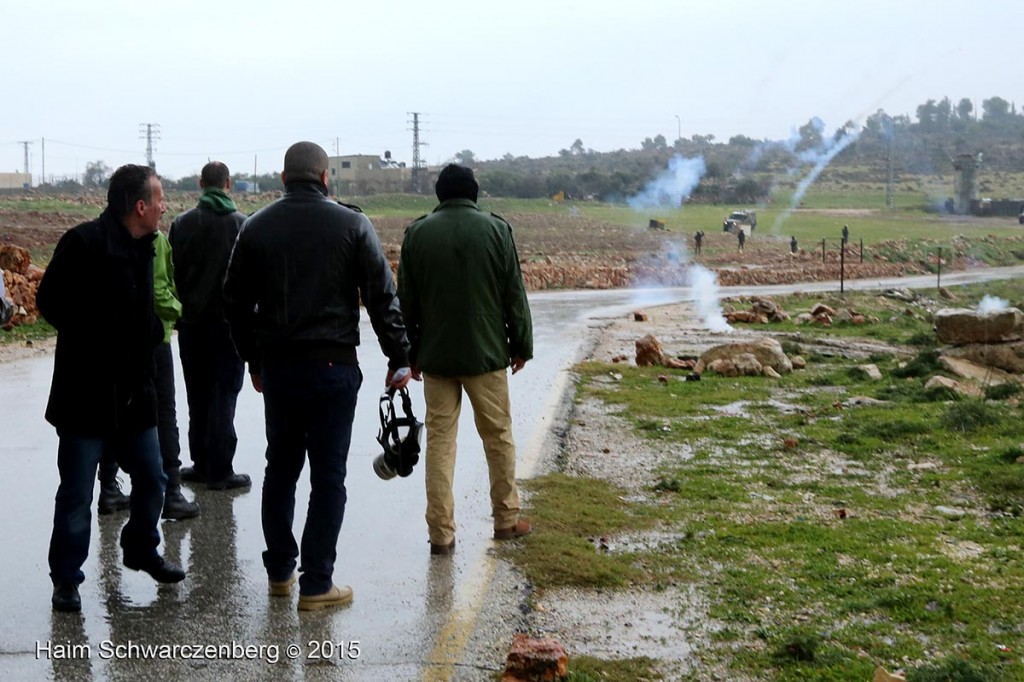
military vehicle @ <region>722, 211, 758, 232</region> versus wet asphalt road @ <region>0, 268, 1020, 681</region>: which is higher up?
military vehicle @ <region>722, 211, 758, 232</region>

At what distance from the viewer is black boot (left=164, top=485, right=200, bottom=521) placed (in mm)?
7566

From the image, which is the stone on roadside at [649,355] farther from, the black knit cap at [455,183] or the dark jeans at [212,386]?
the black knit cap at [455,183]

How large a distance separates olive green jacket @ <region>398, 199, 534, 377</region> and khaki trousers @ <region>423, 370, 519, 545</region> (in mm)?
112

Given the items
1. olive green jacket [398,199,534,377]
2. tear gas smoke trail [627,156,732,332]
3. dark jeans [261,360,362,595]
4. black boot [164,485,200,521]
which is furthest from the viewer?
tear gas smoke trail [627,156,732,332]

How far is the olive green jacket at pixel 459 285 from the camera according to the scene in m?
6.90

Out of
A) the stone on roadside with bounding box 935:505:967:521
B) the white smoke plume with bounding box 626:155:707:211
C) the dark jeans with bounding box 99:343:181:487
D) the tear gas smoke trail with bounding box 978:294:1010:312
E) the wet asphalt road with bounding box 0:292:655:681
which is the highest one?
the white smoke plume with bounding box 626:155:707:211

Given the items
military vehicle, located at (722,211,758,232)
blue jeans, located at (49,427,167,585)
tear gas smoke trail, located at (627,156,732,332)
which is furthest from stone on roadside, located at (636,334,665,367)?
military vehicle, located at (722,211,758,232)

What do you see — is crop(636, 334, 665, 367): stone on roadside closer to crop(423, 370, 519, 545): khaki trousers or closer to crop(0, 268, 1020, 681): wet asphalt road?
crop(0, 268, 1020, 681): wet asphalt road

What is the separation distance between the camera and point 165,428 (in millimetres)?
7770

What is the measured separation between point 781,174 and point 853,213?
25.6 meters

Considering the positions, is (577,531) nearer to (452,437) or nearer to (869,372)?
(452,437)

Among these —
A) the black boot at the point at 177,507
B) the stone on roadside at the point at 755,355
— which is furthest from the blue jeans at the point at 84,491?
the stone on roadside at the point at 755,355

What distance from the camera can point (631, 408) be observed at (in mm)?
12688

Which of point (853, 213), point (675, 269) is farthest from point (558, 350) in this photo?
point (853, 213)
